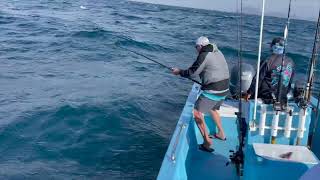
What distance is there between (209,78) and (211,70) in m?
0.12

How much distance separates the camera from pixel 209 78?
208 inches

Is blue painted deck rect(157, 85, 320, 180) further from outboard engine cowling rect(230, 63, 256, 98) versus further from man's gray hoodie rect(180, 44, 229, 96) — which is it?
outboard engine cowling rect(230, 63, 256, 98)

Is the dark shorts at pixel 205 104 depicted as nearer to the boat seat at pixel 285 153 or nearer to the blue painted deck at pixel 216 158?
the blue painted deck at pixel 216 158

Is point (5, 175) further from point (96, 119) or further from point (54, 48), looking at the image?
point (54, 48)

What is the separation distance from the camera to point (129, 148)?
759 centimetres

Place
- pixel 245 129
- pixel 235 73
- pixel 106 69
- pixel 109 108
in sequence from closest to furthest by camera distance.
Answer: pixel 245 129, pixel 235 73, pixel 109 108, pixel 106 69

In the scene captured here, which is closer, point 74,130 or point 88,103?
point 74,130

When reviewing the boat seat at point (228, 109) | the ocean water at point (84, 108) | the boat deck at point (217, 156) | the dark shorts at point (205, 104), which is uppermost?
the dark shorts at point (205, 104)

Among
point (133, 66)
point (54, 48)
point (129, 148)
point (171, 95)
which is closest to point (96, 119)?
point (129, 148)

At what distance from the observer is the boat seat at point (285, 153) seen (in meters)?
3.74

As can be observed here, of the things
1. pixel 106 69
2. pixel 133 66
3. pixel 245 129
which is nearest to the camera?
pixel 245 129

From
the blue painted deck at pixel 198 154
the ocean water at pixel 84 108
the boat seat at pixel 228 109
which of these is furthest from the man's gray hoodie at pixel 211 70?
the ocean water at pixel 84 108

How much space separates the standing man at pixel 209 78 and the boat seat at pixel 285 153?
4.72 feet

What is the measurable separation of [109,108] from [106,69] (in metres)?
4.46
